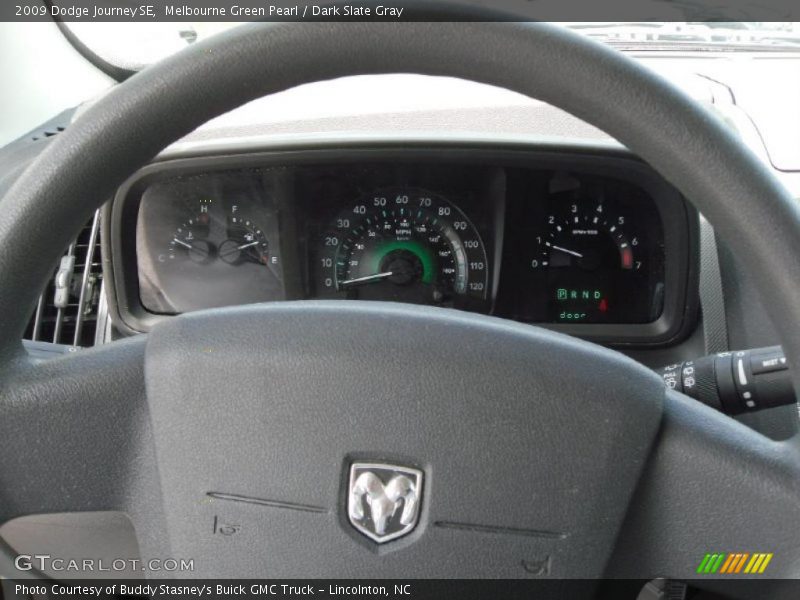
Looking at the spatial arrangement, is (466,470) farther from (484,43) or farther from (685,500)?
(484,43)

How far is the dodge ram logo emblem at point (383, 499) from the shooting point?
936 millimetres

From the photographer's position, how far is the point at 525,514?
946 mm

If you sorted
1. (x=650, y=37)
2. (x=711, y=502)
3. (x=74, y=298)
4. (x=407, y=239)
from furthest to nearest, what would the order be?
(x=650, y=37) < (x=407, y=239) < (x=74, y=298) < (x=711, y=502)

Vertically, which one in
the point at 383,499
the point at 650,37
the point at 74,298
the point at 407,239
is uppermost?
the point at 650,37

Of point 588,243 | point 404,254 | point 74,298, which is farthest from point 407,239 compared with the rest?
point 74,298

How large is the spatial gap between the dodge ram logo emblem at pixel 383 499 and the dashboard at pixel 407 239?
45.6 inches

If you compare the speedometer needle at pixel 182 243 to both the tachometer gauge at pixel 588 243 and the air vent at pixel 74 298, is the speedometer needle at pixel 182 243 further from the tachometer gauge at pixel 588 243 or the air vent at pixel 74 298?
the tachometer gauge at pixel 588 243

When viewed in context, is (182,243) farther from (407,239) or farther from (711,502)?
(711,502)

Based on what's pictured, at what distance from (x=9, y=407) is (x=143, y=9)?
159cm

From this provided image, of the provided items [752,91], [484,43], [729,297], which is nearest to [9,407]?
[484,43]

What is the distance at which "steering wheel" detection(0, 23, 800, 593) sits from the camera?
0.88 meters

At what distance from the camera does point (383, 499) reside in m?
0.93

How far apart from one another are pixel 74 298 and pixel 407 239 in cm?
73

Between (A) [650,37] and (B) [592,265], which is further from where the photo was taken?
(A) [650,37]
